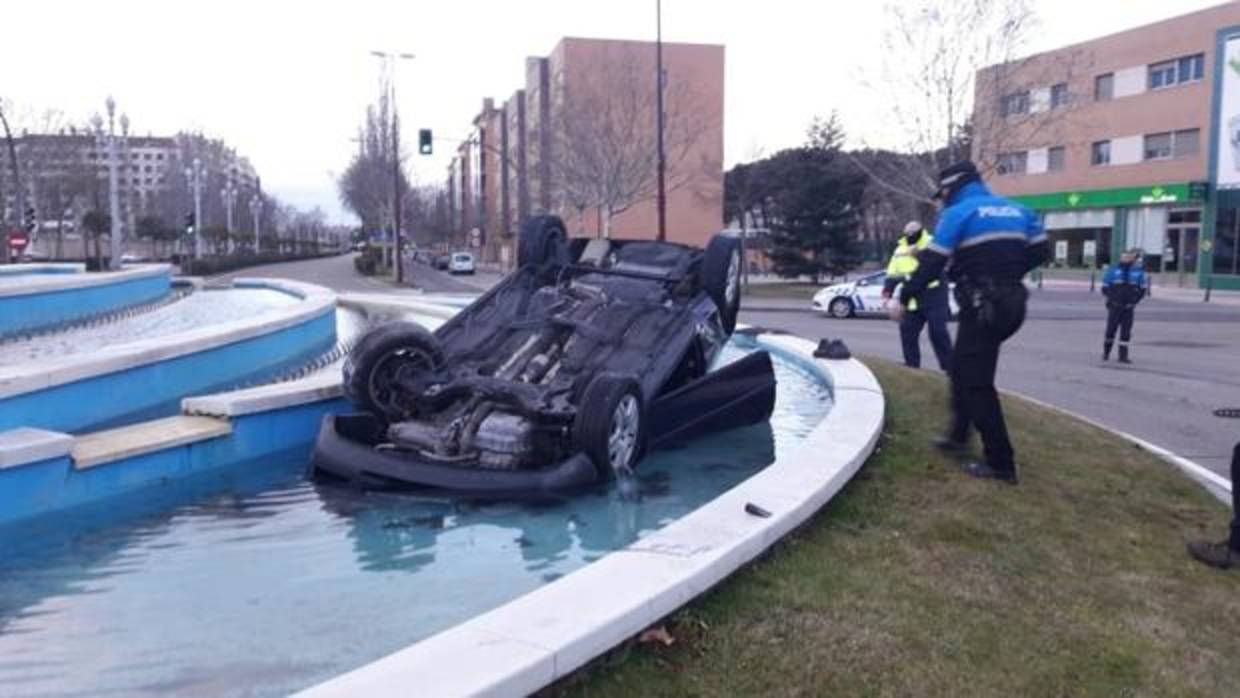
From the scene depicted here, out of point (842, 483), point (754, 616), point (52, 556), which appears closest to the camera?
point (754, 616)

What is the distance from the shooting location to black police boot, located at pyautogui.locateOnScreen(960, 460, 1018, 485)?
5781mm

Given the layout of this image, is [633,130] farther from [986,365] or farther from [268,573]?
[268,573]

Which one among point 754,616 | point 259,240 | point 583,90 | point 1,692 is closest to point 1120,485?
point 754,616

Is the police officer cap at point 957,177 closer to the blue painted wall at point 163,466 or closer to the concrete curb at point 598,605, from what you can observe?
the concrete curb at point 598,605

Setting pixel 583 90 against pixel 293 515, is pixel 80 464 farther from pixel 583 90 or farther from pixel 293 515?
pixel 583 90

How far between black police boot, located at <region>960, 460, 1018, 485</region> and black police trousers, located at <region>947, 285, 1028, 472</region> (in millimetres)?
18

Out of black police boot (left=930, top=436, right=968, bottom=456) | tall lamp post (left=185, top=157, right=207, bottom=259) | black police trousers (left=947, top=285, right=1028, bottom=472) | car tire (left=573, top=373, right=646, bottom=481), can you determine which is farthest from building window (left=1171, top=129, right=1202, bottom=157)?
tall lamp post (left=185, top=157, right=207, bottom=259)

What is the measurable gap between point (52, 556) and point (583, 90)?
143 feet

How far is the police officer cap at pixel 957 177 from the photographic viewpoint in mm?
5965

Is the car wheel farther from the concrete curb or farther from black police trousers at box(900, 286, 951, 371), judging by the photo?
the concrete curb

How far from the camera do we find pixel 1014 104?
3922 centimetres

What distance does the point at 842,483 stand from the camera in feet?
17.2

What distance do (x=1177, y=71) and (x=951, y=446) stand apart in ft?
153

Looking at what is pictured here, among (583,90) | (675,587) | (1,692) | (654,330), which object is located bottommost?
(1,692)
